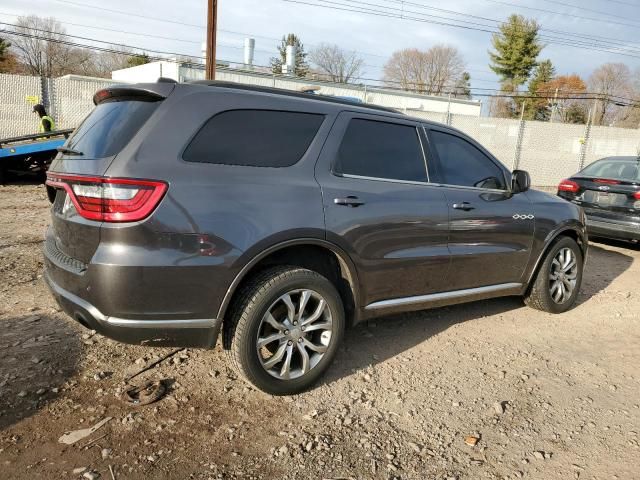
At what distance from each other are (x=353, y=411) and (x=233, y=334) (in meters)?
0.86

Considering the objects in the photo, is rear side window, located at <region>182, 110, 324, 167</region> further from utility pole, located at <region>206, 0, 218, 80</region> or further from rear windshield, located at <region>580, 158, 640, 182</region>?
utility pole, located at <region>206, 0, 218, 80</region>

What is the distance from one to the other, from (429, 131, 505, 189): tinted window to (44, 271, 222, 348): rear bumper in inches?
86.3

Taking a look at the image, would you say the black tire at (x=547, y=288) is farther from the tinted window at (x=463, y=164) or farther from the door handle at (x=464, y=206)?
the door handle at (x=464, y=206)

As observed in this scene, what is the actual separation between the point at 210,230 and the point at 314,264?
2.87ft

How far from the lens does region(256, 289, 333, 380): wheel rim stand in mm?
3064

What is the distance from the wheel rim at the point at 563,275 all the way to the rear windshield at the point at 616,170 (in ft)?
11.3

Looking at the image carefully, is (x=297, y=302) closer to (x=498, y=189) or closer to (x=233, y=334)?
(x=233, y=334)

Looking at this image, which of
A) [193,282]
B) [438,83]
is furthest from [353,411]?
[438,83]

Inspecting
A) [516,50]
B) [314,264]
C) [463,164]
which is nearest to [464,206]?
[463,164]

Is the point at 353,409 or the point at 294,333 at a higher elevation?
the point at 294,333

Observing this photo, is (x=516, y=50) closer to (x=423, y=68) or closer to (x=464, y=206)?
(x=423, y=68)

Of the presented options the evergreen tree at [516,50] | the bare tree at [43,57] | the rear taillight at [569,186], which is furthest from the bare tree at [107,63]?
the rear taillight at [569,186]

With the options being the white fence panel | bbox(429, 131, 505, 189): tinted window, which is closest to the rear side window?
bbox(429, 131, 505, 189): tinted window

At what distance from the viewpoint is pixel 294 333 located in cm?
313
